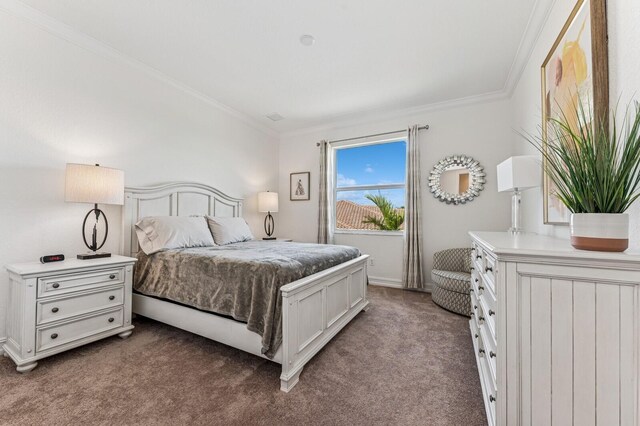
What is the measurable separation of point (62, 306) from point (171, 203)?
1498 millimetres

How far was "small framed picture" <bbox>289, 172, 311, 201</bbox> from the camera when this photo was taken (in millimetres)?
4859

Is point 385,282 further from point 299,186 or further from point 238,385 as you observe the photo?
point 238,385

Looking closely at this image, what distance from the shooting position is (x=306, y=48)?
8.53 ft

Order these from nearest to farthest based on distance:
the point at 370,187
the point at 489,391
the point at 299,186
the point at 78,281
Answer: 1. the point at 489,391
2. the point at 78,281
3. the point at 370,187
4. the point at 299,186

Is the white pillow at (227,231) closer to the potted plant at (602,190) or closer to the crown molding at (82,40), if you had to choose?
the crown molding at (82,40)

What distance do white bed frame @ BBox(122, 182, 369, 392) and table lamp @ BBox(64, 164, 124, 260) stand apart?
1.47ft

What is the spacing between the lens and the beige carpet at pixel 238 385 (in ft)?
4.69

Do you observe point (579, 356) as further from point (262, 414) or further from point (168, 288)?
point (168, 288)

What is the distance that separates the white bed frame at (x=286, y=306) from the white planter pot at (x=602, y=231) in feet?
4.77

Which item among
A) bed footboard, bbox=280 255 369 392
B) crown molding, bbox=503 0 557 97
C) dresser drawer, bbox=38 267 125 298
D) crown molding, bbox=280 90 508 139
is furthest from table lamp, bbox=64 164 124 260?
crown molding, bbox=503 0 557 97

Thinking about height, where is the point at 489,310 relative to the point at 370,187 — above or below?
below

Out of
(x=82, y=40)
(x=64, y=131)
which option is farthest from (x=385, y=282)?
(x=82, y=40)

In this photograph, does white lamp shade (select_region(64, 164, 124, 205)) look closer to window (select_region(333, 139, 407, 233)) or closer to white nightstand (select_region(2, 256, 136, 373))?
white nightstand (select_region(2, 256, 136, 373))

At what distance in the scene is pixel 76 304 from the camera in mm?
2027
